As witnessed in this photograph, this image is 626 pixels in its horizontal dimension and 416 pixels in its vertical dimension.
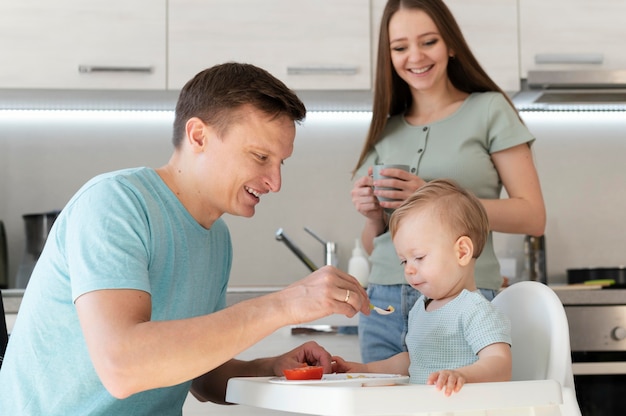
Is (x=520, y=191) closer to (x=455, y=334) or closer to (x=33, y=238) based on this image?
(x=455, y=334)

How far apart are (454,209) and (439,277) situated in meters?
0.12

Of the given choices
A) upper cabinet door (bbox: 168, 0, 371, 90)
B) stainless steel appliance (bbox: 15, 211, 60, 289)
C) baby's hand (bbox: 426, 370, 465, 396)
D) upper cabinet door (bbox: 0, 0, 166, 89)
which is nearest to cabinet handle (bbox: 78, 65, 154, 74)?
upper cabinet door (bbox: 0, 0, 166, 89)

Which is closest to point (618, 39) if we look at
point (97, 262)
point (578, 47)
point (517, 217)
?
point (578, 47)

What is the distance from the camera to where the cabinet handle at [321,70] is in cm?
290

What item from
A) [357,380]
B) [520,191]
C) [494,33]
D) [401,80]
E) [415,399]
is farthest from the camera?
[494,33]

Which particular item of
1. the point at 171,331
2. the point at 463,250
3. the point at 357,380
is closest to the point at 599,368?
the point at 463,250

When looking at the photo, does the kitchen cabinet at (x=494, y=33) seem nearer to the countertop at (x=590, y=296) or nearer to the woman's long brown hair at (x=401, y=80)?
the countertop at (x=590, y=296)

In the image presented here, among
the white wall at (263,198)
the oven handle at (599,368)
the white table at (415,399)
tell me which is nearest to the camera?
the white table at (415,399)

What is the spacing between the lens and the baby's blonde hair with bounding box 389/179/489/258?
150 cm

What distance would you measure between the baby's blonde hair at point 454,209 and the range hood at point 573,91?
149cm

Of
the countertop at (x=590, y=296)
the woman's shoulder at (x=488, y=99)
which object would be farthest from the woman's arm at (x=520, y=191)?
the countertop at (x=590, y=296)

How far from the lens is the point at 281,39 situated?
293 cm

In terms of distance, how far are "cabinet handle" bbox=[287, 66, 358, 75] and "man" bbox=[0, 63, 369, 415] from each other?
1.47 m

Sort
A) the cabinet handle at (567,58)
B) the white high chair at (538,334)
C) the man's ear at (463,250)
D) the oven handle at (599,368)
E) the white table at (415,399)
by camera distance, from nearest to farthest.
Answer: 1. the white table at (415,399)
2. the white high chair at (538,334)
3. the man's ear at (463,250)
4. the oven handle at (599,368)
5. the cabinet handle at (567,58)
